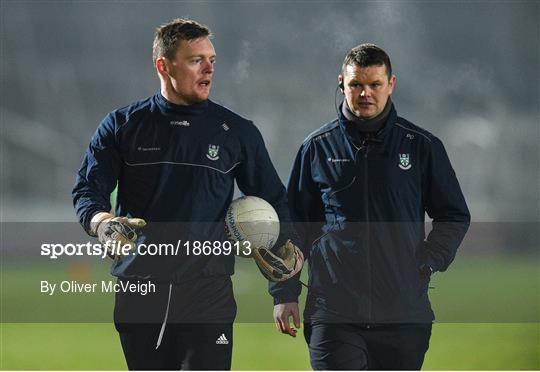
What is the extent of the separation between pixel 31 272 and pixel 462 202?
3.27 m

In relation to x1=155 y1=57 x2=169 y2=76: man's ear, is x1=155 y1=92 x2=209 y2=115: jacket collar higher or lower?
lower

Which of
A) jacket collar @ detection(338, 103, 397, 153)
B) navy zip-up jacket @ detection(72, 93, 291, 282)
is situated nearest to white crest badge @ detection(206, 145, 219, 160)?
navy zip-up jacket @ detection(72, 93, 291, 282)

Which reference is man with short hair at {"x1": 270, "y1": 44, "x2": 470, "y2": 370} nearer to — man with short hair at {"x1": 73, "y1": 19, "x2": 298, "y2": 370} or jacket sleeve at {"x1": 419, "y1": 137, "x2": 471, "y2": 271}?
jacket sleeve at {"x1": 419, "y1": 137, "x2": 471, "y2": 271}

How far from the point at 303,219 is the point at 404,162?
554 millimetres

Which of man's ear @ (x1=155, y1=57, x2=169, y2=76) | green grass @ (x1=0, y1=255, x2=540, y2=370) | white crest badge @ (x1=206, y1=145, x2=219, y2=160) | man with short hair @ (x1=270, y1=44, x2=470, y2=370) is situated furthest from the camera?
green grass @ (x1=0, y1=255, x2=540, y2=370)

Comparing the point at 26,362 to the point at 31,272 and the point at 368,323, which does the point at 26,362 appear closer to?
the point at 31,272

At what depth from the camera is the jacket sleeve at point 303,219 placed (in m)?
4.15

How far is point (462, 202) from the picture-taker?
419 centimetres

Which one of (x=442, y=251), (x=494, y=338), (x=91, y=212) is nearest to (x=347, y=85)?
(x=442, y=251)

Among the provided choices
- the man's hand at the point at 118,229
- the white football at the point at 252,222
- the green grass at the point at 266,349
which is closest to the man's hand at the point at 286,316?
the white football at the point at 252,222

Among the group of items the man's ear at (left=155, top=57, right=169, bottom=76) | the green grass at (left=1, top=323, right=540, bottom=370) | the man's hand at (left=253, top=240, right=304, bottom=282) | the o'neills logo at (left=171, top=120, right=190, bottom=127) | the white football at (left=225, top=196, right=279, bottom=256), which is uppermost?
the man's ear at (left=155, top=57, right=169, bottom=76)

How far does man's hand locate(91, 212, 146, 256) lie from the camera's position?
392 cm

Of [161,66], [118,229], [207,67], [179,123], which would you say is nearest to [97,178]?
[118,229]

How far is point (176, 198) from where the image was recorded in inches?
160
